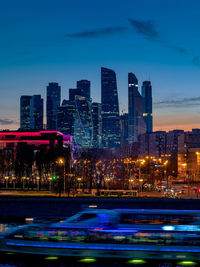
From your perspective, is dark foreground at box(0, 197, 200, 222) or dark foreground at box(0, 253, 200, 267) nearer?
dark foreground at box(0, 253, 200, 267)

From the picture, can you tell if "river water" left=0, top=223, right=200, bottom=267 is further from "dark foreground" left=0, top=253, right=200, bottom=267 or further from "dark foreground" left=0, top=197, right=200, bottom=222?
"dark foreground" left=0, top=197, right=200, bottom=222

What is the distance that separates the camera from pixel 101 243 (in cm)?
3250

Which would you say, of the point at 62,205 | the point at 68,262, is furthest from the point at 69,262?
the point at 62,205

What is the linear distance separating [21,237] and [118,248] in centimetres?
774

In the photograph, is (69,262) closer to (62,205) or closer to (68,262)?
(68,262)

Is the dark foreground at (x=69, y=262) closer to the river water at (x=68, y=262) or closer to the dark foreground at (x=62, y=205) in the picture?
the river water at (x=68, y=262)

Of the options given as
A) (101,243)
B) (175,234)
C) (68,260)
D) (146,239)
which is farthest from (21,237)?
(175,234)

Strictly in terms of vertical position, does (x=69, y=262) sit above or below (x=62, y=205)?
below

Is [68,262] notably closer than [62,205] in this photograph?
Yes

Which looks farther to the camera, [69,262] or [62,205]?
[62,205]

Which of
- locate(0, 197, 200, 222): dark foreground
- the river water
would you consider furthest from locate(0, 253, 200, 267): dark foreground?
locate(0, 197, 200, 222): dark foreground

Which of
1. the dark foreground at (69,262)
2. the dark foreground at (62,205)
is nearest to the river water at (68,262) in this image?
the dark foreground at (69,262)

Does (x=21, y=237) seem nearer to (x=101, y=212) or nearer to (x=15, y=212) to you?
(x=101, y=212)

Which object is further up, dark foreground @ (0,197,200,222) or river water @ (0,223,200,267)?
dark foreground @ (0,197,200,222)
